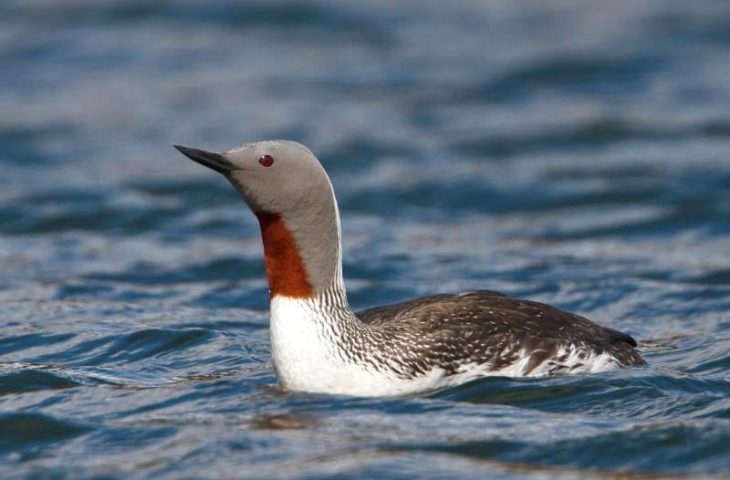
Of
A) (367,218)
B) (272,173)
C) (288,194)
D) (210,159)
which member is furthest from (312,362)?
(367,218)

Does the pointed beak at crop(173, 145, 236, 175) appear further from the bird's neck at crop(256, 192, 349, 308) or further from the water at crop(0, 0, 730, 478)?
the water at crop(0, 0, 730, 478)

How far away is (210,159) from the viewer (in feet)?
28.0

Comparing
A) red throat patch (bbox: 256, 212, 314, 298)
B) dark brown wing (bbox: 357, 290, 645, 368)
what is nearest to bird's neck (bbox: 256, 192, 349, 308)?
red throat patch (bbox: 256, 212, 314, 298)

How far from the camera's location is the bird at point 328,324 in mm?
8617

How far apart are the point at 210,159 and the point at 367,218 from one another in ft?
23.9

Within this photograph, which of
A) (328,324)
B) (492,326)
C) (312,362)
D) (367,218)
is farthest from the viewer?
(367,218)

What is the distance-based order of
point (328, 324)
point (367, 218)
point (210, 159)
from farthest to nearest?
1. point (367, 218)
2. point (328, 324)
3. point (210, 159)

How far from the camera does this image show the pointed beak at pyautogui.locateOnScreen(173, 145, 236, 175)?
848 centimetres

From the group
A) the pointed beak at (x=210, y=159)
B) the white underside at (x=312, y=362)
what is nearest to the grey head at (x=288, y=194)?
the pointed beak at (x=210, y=159)

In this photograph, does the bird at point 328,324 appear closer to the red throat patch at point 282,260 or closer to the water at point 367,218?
the red throat patch at point 282,260

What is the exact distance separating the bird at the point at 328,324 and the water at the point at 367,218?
14cm

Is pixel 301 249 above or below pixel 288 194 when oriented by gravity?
below

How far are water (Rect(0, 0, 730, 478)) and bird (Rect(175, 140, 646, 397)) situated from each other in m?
0.14

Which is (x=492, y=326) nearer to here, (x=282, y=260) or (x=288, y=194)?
(x=282, y=260)
